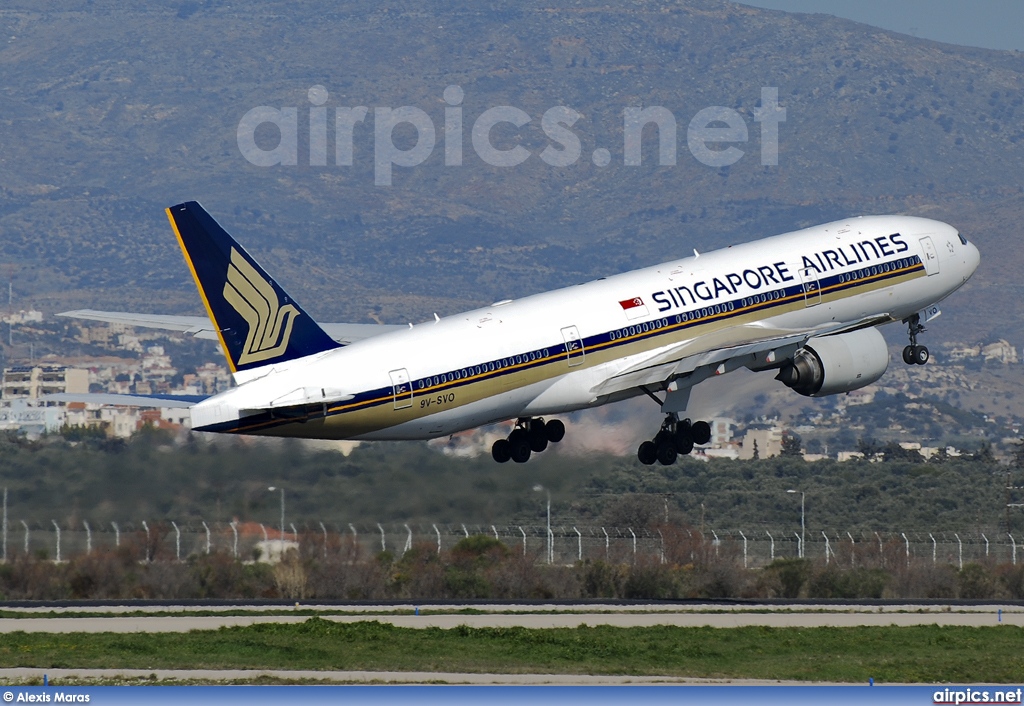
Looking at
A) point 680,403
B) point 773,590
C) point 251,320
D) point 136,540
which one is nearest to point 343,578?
point 136,540

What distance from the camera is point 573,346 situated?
51750 mm

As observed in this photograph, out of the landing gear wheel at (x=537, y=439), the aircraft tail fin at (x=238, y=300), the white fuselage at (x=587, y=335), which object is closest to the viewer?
the aircraft tail fin at (x=238, y=300)

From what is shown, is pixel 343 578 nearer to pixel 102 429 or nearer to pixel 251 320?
pixel 102 429

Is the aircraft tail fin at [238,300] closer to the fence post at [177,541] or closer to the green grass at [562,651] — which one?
the green grass at [562,651]

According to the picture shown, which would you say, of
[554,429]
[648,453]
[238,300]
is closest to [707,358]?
[648,453]

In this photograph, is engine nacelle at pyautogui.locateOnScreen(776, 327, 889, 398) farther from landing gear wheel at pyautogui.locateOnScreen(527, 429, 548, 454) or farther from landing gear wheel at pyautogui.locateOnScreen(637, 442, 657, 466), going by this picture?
landing gear wheel at pyautogui.locateOnScreen(527, 429, 548, 454)

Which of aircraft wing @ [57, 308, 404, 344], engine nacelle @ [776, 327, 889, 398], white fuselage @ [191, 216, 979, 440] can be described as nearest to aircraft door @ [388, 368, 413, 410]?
white fuselage @ [191, 216, 979, 440]

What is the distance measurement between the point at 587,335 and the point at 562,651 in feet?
29.3

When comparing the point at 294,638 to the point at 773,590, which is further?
the point at 773,590

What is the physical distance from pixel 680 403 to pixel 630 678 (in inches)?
428

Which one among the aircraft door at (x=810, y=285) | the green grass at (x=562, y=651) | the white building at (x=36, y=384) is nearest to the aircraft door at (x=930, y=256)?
the aircraft door at (x=810, y=285)

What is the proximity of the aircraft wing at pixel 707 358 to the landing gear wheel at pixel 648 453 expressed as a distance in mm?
3082

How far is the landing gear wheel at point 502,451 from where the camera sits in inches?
2203

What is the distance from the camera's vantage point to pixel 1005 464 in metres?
126
